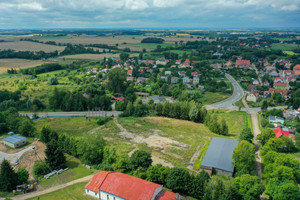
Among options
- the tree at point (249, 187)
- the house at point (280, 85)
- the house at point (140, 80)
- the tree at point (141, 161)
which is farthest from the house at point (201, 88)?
the tree at point (249, 187)

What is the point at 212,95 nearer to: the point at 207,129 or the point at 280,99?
the point at 280,99

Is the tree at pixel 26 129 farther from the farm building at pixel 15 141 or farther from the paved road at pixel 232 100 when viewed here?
the paved road at pixel 232 100

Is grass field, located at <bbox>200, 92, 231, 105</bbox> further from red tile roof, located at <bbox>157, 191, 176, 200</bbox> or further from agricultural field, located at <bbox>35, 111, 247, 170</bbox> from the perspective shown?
red tile roof, located at <bbox>157, 191, 176, 200</bbox>

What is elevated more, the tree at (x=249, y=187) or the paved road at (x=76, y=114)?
the tree at (x=249, y=187)

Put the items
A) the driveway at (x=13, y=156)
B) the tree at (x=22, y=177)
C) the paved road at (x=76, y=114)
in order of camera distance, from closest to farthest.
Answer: the tree at (x=22, y=177)
the driveway at (x=13, y=156)
the paved road at (x=76, y=114)

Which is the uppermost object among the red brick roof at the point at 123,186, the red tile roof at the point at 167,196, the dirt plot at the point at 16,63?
the dirt plot at the point at 16,63

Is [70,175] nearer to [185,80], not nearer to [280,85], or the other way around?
[185,80]

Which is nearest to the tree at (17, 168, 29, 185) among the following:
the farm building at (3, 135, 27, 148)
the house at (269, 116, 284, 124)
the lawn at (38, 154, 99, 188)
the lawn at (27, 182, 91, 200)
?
the lawn at (38, 154, 99, 188)
